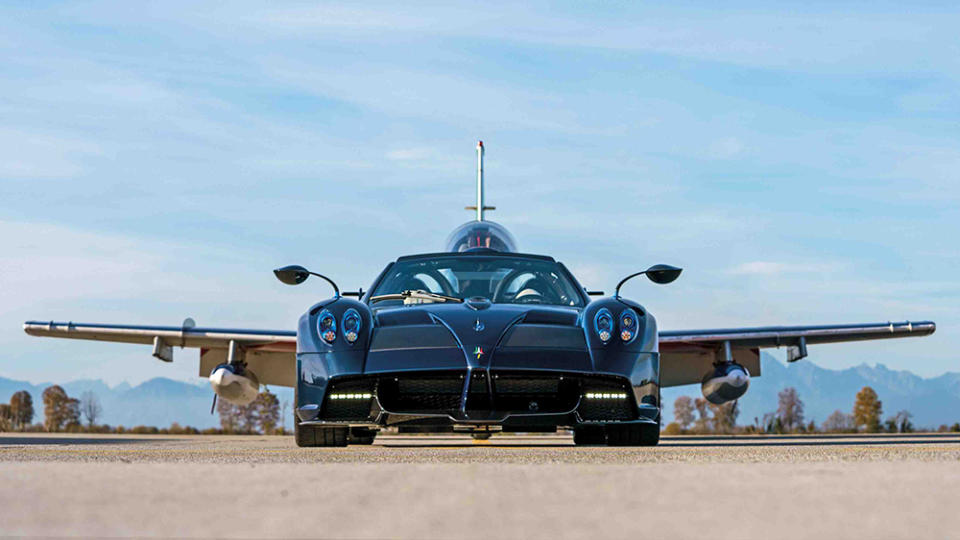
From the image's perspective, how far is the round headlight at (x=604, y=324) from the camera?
7734 millimetres

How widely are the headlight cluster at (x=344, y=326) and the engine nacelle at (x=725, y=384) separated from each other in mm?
7385

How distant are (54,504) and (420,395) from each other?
4785 mm

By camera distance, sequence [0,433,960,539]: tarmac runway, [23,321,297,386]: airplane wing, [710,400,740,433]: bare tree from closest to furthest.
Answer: [0,433,960,539]: tarmac runway < [23,321,297,386]: airplane wing < [710,400,740,433]: bare tree

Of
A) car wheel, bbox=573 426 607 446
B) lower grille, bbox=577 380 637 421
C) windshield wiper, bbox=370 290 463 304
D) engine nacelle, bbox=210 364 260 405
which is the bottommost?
car wheel, bbox=573 426 607 446

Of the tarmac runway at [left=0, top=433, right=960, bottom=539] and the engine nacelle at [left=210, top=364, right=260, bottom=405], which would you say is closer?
the tarmac runway at [left=0, top=433, right=960, bottom=539]

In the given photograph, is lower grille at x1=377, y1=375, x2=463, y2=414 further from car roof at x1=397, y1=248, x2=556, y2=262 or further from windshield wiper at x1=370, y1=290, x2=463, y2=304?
car roof at x1=397, y1=248, x2=556, y2=262

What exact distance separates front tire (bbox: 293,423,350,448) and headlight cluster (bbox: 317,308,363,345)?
88cm

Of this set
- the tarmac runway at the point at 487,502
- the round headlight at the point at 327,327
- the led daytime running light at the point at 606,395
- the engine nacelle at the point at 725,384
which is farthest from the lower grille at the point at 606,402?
the engine nacelle at the point at 725,384

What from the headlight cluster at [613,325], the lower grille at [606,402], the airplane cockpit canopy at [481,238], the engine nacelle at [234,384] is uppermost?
the airplane cockpit canopy at [481,238]

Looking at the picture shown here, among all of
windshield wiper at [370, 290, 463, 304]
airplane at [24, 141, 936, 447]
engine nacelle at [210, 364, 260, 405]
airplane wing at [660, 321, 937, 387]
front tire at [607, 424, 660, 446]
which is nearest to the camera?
airplane at [24, 141, 936, 447]

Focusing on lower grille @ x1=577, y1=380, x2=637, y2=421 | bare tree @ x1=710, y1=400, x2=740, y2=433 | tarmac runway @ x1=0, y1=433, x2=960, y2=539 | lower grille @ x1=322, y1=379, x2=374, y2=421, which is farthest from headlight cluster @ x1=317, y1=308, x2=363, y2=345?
bare tree @ x1=710, y1=400, x2=740, y2=433

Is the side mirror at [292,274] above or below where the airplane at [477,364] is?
above

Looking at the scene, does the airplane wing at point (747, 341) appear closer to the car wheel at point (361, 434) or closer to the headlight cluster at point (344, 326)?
the car wheel at point (361, 434)

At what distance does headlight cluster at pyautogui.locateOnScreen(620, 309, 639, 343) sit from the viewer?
778 centimetres
